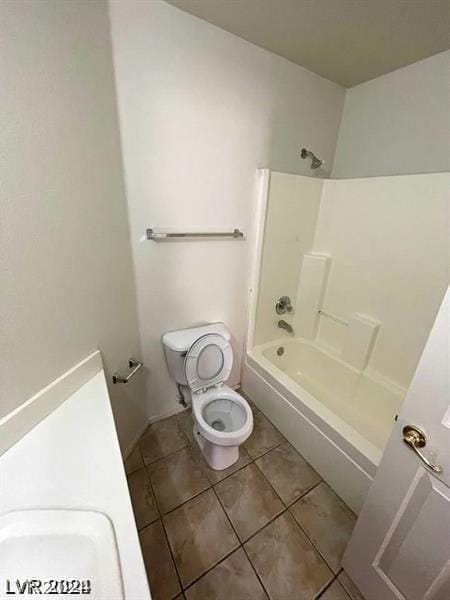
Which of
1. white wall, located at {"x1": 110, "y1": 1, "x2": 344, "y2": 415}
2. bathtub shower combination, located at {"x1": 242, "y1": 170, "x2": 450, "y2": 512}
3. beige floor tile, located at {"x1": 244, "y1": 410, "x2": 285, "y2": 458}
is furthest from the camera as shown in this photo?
beige floor tile, located at {"x1": 244, "y1": 410, "x2": 285, "y2": 458}

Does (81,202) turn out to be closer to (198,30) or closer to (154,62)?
(154,62)

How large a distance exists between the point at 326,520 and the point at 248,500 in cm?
42

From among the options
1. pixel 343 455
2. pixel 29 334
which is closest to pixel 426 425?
pixel 343 455

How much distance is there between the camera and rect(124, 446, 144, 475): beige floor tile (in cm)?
151

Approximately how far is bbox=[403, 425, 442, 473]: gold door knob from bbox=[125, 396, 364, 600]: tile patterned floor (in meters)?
0.86

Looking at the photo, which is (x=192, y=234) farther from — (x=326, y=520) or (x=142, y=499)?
(x=326, y=520)

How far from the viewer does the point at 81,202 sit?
947 millimetres

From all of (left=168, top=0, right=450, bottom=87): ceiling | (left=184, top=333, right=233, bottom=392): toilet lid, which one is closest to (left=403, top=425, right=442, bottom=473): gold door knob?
(left=184, top=333, right=233, bottom=392): toilet lid

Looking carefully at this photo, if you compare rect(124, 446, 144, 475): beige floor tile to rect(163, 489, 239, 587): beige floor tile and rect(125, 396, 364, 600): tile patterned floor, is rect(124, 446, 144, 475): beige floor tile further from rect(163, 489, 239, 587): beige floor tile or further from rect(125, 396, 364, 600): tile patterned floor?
rect(163, 489, 239, 587): beige floor tile

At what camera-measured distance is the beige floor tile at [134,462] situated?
4.96ft

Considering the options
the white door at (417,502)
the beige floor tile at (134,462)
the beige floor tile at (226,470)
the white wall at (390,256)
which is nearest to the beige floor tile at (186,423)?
the beige floor tile at (226,470)

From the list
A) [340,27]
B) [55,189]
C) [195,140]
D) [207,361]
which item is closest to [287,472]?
[207,361]

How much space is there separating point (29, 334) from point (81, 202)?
0.52 metres

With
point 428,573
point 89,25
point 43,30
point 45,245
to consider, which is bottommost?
point 428,573
